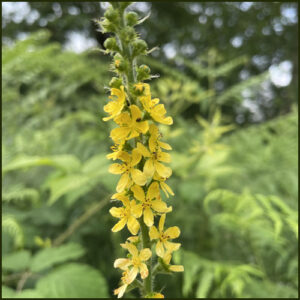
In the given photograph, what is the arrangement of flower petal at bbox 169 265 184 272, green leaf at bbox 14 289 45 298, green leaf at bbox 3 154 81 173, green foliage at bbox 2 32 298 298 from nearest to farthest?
flower petal at bbox 169 265 184 272
green leaf at bbox 14 289 45 298
green foliage at bbox 2 32 298 298
green leaf at bbox 3 154 81 173

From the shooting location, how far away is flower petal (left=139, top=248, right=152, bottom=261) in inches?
36.5

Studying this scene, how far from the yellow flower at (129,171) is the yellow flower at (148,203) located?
35mm

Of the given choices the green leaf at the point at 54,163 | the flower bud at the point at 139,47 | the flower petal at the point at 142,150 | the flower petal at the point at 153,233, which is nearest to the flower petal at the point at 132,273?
the flower petal at the point at 153,233

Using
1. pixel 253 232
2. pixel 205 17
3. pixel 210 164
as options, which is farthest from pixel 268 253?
pixel 205 17

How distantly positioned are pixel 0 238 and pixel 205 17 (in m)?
7.68

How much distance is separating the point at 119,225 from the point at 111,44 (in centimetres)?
55

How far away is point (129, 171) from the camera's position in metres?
0.98

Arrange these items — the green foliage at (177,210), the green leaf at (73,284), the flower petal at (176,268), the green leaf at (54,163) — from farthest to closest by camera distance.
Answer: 1. the green leaf at (54,163)
2. the green foliage at (177,210)
3. the green leaf at (73,284)
4. the flower petal at (176,268)

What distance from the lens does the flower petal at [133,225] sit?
3.14 ft

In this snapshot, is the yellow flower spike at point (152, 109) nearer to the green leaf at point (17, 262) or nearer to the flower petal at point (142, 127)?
the flower petal at point (142, 127)

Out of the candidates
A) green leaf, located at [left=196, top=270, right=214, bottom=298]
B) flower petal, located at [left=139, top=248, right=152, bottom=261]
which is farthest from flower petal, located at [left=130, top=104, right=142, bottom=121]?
green leaf, located at [left=196, top=270, right=214, bottom=298]

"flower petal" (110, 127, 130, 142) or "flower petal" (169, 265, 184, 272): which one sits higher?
"flower petal" (110, 127, 130, 142)

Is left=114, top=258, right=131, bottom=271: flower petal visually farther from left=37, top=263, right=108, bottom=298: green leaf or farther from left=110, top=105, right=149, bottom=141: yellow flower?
left=37, top=263, right=108, bottom=298: green leaf

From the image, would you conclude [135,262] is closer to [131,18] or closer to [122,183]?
[122,183]
